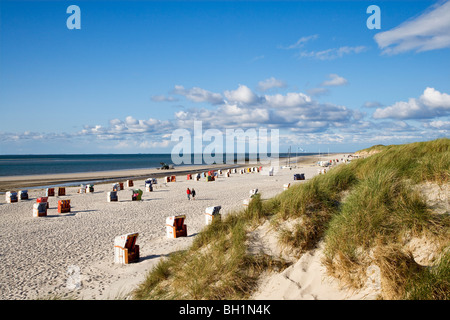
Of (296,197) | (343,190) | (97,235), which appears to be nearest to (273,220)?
(296,197)

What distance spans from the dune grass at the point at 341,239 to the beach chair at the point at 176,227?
392 centimetres

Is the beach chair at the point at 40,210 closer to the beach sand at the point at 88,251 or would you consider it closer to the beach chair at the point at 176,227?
the beach sand at the point at 88,251

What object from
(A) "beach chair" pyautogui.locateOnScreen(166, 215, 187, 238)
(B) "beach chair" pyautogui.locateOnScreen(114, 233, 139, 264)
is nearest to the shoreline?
(A) "beach chair" pyautogui.locateOnScreen(166, 215, 187, 238)

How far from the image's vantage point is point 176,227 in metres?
10.7

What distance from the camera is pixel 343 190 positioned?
706 cm

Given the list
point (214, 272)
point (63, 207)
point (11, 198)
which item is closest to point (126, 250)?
point (214, 272)

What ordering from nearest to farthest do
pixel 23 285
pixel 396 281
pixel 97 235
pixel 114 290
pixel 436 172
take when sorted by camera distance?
pixel 396 281 < pixel 436 172 < pixel 114 290 < pixel 23 285 < pixel 97 235

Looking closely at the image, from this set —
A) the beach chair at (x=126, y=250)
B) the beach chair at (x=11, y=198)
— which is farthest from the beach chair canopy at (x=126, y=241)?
the beach chair at (x=11, y=198)

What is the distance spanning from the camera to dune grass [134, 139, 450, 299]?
365cm

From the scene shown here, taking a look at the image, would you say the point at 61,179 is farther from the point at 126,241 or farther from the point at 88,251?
the point at 126,241

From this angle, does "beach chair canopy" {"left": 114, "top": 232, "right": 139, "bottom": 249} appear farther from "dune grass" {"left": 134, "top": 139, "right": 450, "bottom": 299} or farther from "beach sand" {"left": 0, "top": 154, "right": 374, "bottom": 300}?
"dune grass" {"left": 134, "top": 139, "right": 450, "bottom": 299}
